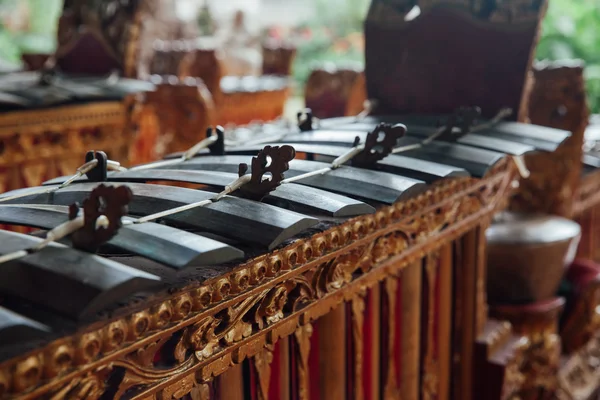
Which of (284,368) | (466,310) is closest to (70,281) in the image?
(284,368)

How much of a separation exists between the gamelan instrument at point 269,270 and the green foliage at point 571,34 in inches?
237

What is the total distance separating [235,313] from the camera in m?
1.22

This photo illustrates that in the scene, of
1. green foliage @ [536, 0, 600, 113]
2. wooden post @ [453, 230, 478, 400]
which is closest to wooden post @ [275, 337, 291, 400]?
wooden post @ [453, 230, 478, 400]

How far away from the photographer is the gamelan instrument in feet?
3.15

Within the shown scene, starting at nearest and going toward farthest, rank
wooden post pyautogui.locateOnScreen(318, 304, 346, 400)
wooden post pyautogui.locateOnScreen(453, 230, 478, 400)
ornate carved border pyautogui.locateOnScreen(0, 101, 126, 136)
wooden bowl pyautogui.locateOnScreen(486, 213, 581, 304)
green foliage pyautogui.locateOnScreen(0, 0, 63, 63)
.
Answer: wooden post pyautogui.locateOnScreen(318, 304, 346, 400), wooden post pyautogui.locateOnScreen(453, 230, 478, 400), wooden bowl pyautogui.locateOnScreen(486, 213, 581, 304), ornate carved border pyautogui.locateOnScreen(0, 101, 126, 136), green foliage pyautogui.locateOnScreen(0, 0, 63, 63)

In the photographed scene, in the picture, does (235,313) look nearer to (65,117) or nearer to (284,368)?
(284,368)

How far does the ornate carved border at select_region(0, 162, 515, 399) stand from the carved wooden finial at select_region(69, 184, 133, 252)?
0.13 m

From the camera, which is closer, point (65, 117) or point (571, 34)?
point (65, 117)

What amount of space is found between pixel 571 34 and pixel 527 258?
237 inches

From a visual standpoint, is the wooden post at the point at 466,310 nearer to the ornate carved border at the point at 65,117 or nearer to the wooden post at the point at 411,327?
the wooden post at the point at 411,327

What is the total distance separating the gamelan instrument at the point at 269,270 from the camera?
0.96 m

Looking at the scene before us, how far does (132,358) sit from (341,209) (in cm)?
52

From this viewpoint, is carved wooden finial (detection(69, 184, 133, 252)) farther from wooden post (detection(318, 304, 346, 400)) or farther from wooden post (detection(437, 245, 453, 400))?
wooden post (detection(437, 245, 453, 400))

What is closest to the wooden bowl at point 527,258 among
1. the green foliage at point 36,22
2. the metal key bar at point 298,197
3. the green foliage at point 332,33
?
the metal key bar at point 298,197
